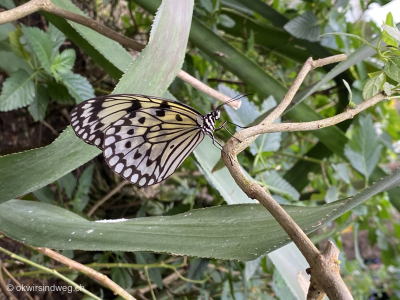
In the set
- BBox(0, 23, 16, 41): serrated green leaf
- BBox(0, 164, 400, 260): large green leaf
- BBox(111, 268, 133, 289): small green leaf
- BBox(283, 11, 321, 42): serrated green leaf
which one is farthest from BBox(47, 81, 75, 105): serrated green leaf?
BBox(283, 11, 321, 42): serrated green leaf

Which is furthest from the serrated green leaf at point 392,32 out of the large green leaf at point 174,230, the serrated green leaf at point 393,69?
the large green leaf at point 174,230

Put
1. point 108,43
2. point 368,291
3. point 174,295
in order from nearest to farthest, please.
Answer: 1. point 108,43
2. point 174,295
3. point 368,291

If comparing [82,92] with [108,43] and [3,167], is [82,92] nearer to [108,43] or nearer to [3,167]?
[108,43]

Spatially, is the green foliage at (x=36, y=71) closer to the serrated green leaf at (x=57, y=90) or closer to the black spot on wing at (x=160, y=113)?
the serrated green leaf at (x=57, y=90)

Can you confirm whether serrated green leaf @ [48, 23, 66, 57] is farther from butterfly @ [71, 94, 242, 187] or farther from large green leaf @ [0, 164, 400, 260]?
large green leaf @ [0, 164, 400, 260]

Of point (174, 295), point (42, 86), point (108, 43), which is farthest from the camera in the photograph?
point (174, 295)

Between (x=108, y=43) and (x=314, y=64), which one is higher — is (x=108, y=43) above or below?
above

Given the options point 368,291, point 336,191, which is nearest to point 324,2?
point 336,191

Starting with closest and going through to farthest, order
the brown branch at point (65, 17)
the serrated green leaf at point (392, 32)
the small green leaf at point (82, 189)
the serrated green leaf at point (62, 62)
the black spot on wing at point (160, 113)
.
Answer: the serrated green leaf at point (392, 32)
the brown branch at point (65, 17)
the black spot on wing at point (160, 113)
the serrated green leaf at point (62, 62)
the small green leaf at point (82, 189)
